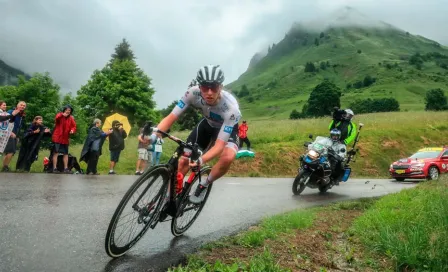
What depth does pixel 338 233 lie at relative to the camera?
6.25 m

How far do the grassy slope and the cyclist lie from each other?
35.5ft

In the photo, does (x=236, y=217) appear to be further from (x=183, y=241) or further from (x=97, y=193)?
(x=97, y=193)

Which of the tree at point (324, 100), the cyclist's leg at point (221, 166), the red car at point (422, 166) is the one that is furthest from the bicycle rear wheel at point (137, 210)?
the tree at point (324, 100)

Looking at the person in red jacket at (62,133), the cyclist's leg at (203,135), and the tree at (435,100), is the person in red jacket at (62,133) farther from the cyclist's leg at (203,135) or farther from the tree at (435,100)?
the tree at (435,100)

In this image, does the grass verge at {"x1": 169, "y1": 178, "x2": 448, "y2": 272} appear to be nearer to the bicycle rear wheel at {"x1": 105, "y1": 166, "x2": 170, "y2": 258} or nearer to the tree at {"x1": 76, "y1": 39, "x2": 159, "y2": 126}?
the bicycle rear wheel at {"x1": 105, "y1": 166, "x2": 170, "y2": 258}

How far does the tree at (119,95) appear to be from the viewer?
56625 millimetres

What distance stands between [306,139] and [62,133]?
54.3 feet

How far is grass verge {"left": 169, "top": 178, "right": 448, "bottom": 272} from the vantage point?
4.23m

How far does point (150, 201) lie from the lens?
4.39 metres

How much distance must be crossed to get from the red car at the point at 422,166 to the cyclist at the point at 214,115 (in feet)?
52.7

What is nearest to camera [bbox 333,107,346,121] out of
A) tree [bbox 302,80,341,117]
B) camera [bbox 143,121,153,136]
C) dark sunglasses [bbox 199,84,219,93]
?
dark sunglasses [bbox 199,84,219,93]

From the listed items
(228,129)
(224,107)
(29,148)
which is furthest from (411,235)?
(29,148)

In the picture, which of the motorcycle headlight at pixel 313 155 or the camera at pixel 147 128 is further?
the motorcycle headlight at pixel 313 155

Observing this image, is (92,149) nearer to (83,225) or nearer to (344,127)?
(344,127)
